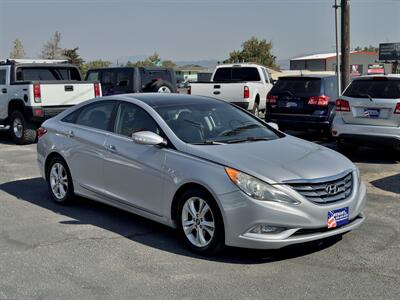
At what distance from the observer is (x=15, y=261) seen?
489 centimetres

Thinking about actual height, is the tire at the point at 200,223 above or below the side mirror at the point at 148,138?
below

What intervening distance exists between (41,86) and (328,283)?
10043mm

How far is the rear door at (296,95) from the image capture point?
12.0 meters

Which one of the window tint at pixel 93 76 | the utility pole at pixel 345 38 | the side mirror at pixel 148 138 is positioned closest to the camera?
the side mirror at pixel 148 138

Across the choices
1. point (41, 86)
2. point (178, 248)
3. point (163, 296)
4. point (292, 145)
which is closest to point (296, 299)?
point (163, 296)

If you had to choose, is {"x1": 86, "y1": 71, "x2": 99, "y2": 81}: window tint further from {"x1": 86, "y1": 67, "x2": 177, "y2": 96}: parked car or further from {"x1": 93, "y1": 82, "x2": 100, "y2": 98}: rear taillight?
{"x1": 93, "y1": 82, "x2": 100, "y2": 98}: rear taillight

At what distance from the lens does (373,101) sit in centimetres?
945

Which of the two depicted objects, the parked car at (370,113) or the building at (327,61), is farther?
the building at (327,61)

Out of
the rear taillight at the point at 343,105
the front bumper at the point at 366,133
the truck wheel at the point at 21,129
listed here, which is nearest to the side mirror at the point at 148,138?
the front bumper at the point at 366,133

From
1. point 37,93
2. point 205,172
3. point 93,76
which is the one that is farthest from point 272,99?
point 205,172

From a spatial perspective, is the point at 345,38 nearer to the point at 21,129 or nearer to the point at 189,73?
the point at 21,129

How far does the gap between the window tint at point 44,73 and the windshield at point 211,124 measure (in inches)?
337

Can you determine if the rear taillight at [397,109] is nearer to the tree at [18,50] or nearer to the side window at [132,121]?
the side window at [132,121]

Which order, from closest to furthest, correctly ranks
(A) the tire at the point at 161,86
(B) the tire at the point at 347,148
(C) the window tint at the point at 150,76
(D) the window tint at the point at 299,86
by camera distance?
(B) the tire at the point at 347,148 → (D) the window tint at the point at 299,86 → (A) the tire at the point at 161,86 → (C) the window tint at the point at 150,76
